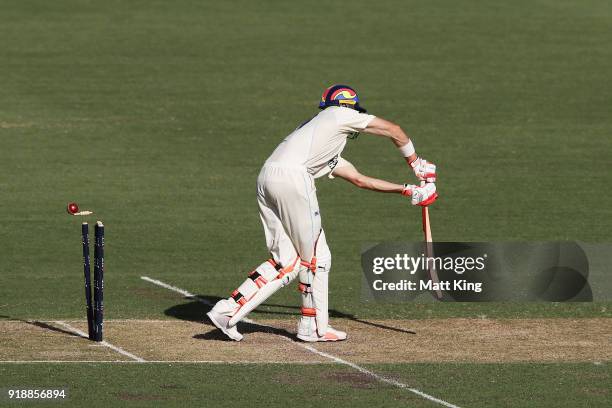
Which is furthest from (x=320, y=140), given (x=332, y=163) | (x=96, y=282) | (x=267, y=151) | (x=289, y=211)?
(x=267, y=151)

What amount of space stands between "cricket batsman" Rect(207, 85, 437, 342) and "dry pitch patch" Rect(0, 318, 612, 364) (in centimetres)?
28

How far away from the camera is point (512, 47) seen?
34.0 m

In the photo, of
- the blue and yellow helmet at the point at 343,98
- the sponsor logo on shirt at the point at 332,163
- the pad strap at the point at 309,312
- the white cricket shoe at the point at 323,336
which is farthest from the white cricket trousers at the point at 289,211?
the blue and yellow helmet at the point at 343,98

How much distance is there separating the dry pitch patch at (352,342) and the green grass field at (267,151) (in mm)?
366

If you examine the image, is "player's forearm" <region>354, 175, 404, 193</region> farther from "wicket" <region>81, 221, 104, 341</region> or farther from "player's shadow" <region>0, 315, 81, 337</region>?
"player's shadow" <region>0, 315, 81, 337</region>

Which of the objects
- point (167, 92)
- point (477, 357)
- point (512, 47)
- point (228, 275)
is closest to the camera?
point (477, 357)

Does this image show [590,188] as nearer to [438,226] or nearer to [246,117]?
[438,226]

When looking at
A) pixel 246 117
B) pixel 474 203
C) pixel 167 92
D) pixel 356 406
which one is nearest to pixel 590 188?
pixel 474 203

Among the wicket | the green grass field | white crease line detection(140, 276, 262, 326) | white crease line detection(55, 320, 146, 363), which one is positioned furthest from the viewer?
white crease line detection(140, 276, 262, 326)

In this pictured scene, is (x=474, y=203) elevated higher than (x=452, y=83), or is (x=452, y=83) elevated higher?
(x=452, y=83)

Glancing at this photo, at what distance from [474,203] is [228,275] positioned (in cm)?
609

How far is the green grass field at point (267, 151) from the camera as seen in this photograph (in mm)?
12258

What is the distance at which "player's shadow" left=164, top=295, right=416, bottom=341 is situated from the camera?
551 inches

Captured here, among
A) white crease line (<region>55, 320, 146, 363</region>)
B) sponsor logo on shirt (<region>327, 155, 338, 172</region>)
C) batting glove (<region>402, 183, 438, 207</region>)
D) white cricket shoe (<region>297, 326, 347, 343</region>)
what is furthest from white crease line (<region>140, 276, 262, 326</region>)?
batting glove (<region>402, 183, 438, 207</region>)
